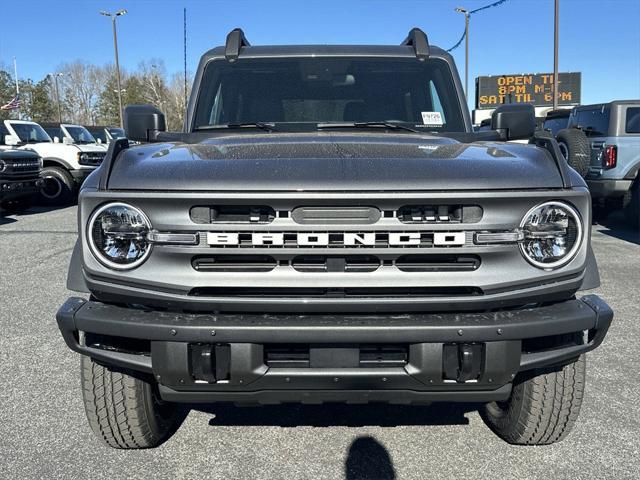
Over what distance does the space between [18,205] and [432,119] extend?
11.8m

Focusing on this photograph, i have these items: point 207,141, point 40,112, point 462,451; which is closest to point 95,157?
point 207,141

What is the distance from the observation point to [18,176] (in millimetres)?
11570

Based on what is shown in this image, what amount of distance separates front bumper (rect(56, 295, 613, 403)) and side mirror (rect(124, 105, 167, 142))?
4.61 feet

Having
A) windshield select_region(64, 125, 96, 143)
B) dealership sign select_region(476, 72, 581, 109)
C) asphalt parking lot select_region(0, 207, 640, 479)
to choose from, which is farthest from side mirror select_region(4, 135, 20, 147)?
A: dealership sign select_region(476, 72, 581, 109)

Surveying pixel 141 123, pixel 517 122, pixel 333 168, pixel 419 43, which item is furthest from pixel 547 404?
pixel 141 123

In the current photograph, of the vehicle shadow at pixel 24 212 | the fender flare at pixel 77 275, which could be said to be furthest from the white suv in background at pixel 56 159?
the fender flare at pixel 77 275

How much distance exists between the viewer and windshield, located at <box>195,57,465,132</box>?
3.58 meters

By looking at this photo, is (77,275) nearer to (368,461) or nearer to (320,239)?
(320,239)

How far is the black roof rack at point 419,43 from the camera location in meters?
3.84

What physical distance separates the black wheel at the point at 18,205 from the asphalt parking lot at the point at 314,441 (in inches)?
378

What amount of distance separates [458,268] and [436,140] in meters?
0.99

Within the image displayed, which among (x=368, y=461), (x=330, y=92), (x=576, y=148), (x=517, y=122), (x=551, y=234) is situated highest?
(x=330, y=92)

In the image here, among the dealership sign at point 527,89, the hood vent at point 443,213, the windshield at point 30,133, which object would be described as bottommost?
the hood vent at point 443,213

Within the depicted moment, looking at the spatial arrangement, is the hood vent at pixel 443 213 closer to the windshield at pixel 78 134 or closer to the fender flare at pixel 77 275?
the fender flare at pixel 77 275
